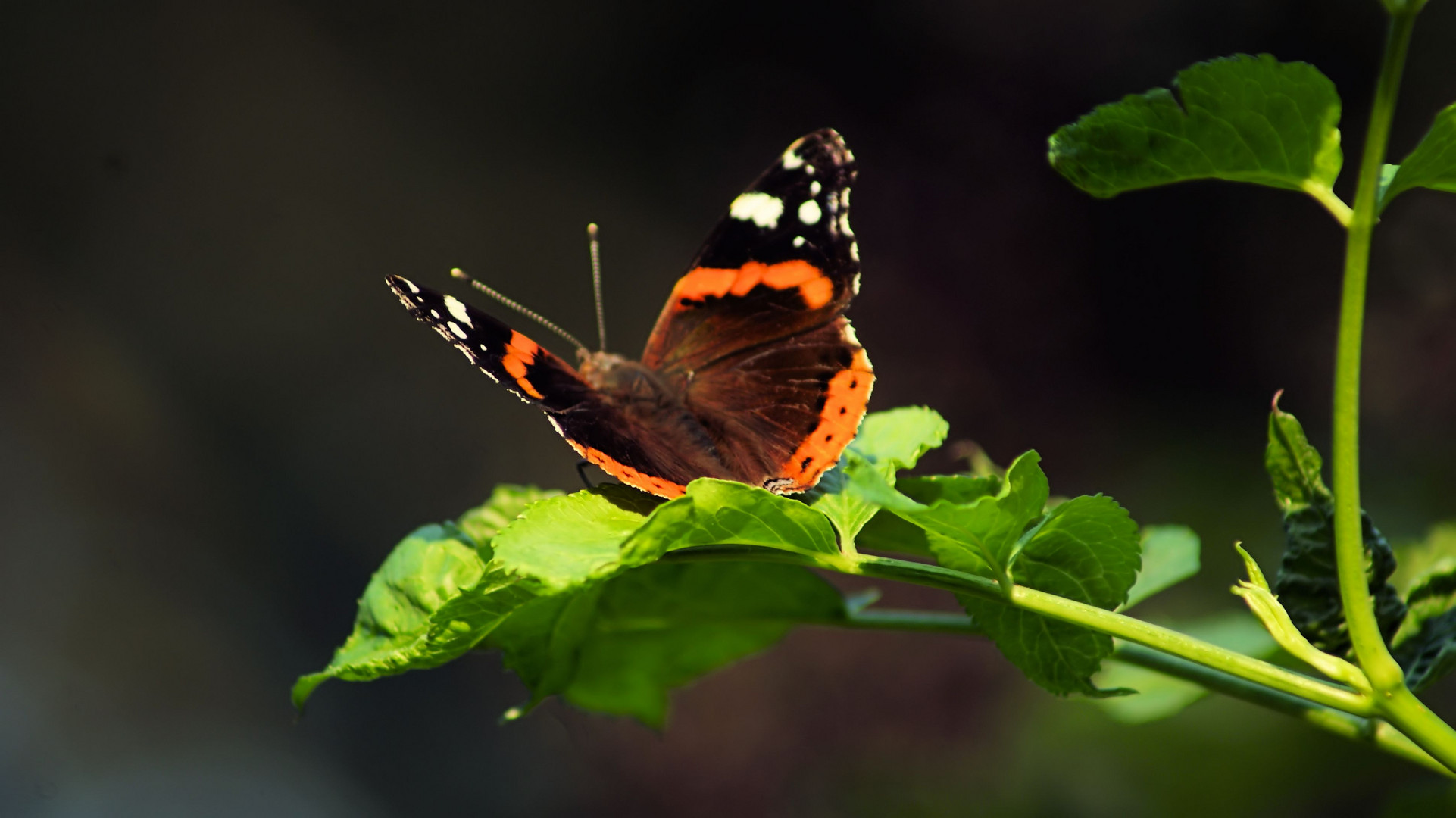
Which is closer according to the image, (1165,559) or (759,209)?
(1165,559)

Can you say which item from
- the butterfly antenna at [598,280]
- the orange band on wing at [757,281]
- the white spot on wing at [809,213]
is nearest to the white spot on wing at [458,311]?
the butterfly antenna at [598,280]

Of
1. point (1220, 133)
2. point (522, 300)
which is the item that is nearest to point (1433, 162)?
point (1220, 133)

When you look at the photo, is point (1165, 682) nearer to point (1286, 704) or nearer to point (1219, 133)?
point (1286, 704)

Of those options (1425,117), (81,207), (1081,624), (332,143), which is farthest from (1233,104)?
(81,207)

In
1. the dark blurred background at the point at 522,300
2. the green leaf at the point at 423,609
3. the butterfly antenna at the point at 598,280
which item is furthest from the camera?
the dark blurred background at the point at 522,300

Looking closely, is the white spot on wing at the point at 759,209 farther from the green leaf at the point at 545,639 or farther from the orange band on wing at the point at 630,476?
the green leaf at the point at 545,639

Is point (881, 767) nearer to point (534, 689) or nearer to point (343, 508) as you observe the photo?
point (343, 508)

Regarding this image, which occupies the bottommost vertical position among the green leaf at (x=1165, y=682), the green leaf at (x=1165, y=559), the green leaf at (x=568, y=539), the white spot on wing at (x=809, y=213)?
the green leaf at (x=1165, y=682)
